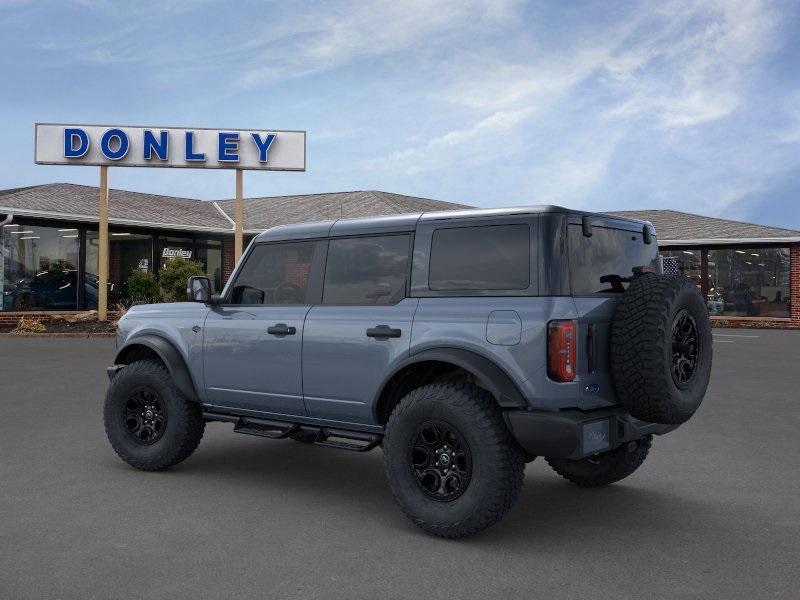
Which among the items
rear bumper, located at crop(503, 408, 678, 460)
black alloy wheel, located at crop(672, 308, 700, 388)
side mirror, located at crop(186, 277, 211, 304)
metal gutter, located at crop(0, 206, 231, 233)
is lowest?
rear bumper, located at crop(503, 408, 678, 460)

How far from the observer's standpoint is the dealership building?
85.4 feet

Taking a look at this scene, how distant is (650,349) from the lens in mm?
4629

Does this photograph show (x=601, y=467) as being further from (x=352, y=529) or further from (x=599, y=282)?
(x=352, y=529)

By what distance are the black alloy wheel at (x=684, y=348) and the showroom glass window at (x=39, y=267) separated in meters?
25.1

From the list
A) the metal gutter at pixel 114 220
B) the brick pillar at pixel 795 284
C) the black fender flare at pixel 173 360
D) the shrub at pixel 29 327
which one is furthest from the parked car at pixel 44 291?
the brick pillar at pixel 795 284

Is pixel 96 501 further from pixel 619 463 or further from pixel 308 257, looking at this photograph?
pixel 619 463

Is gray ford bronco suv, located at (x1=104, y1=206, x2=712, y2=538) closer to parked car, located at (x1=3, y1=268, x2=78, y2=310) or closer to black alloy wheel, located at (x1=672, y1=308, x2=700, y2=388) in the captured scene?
black alloy wheel, located at (x1=672, y1=308, x2=700, y2=388)

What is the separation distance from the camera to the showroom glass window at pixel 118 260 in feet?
90.4

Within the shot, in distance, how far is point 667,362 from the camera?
15.3 feet

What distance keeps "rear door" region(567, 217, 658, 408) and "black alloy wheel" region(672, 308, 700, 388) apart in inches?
16.2

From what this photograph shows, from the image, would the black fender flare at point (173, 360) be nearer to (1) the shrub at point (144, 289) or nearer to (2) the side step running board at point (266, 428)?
(2) the side step running board at point (266, 428)

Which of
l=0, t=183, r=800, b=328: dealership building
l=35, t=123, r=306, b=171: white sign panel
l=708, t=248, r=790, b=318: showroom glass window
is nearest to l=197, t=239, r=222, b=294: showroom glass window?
l=0, t=183, r=800, b=328: dealership building

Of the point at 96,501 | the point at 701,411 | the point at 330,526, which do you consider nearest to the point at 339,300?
the point at 330,526

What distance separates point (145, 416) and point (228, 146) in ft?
65.3
